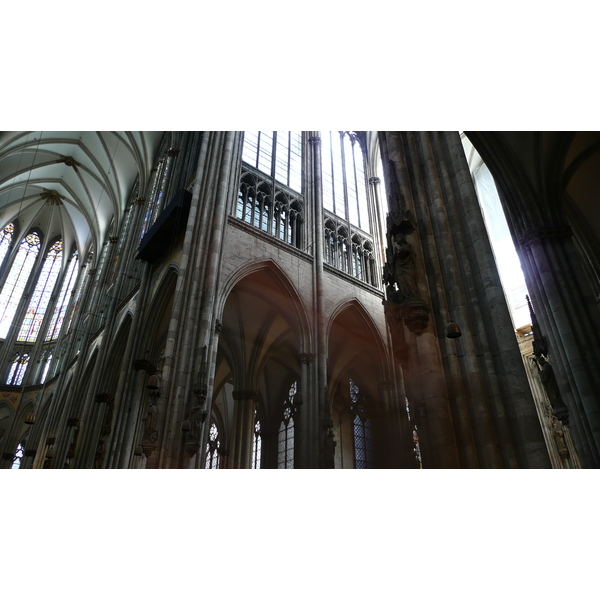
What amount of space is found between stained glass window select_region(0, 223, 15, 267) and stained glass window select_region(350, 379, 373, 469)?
25.5 m

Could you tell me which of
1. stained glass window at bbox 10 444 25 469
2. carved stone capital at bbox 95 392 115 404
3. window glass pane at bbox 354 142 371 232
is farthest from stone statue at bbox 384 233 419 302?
stained glass window at bbox 10 444 25 469

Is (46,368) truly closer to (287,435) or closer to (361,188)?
(287,435)

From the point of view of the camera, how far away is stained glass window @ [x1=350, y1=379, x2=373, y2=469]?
65.5ft

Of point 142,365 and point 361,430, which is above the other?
point 142,365

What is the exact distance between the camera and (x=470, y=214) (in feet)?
22.1

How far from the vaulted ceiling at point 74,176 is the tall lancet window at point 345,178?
8430 millimetres

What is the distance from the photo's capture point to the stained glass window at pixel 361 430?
65.5ft

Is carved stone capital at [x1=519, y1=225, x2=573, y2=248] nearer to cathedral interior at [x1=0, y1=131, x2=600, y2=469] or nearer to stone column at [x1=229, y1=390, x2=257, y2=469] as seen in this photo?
cathedral interior at [x1=0, y1=131, x2=600, y2=469]

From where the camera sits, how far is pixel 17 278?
102 ft

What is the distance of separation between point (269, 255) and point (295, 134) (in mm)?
7384

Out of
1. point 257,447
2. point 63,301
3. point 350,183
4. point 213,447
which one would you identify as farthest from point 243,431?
point 63,301

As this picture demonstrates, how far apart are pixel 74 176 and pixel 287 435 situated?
2092cm

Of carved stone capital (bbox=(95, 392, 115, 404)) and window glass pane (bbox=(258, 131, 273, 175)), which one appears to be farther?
carved stone capital (bbox=(95, 392, 115, 404))
